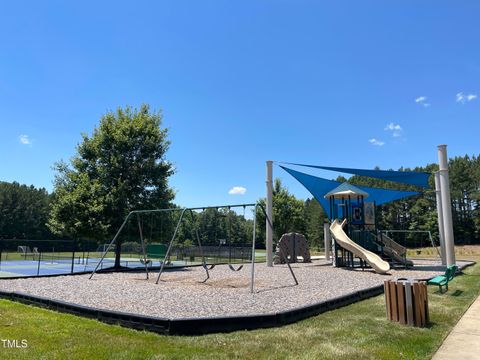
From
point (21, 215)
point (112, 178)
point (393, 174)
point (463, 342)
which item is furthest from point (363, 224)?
point (21, 215)

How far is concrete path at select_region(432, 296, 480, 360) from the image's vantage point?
17.5 feet

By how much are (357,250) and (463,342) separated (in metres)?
12.7

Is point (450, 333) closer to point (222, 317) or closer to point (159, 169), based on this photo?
point (222, 317)

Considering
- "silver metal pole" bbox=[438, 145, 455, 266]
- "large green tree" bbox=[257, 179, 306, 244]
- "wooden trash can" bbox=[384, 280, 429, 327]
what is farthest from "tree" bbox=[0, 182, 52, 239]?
"wooden trash can" bbox=[384, 280, 429, 327]

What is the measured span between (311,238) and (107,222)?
202 feet

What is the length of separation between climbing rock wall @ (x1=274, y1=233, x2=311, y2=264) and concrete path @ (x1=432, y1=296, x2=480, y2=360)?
16.6 m

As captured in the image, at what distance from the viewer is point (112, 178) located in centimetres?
1939

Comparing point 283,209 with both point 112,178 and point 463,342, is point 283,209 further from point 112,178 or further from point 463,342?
point 463,342

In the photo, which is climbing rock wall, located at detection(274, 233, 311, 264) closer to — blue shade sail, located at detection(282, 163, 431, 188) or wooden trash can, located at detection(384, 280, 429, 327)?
blue shade sail, located at detection(282, 163, 431, 188)

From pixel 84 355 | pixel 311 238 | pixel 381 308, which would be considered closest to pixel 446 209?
pixel 381 308

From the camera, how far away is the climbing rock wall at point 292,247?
2428 cm

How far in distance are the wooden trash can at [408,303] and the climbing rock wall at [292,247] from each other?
16.9 meters

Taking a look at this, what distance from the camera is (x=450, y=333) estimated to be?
6.51m

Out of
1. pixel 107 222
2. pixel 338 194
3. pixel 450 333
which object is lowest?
pixel 450 333
